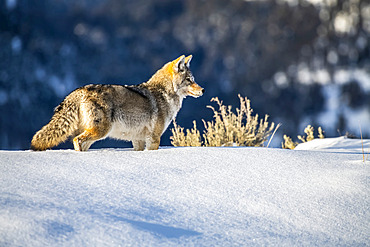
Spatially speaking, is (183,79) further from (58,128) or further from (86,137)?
(58,128)

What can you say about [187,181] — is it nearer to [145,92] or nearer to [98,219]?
[98,219]

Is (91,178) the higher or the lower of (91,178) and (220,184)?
the higher

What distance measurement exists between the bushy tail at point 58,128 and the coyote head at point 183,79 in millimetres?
1623

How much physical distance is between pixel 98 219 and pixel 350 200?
186 cm

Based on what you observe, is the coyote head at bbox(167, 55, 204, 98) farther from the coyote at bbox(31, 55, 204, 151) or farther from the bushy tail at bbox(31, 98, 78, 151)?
the bushy tail at bbox(31, 98, 78, 151)

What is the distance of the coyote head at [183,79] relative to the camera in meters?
5.11

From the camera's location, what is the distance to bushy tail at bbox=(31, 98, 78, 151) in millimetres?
3829

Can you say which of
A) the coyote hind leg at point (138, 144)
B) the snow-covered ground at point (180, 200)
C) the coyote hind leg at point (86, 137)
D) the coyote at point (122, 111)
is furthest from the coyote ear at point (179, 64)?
the snow-covered ground at point (180, 200)

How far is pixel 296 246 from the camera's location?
2.01 meters

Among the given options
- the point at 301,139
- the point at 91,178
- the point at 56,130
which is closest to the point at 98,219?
the point at 91,178

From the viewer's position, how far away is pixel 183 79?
17.0ft

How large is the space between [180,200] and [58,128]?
2104mm

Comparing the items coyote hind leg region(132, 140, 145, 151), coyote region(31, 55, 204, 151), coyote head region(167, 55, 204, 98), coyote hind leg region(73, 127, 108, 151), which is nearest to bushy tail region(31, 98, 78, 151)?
coyote region(31, 55, 204, 151)

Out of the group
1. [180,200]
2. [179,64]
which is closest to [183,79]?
[179,64]
